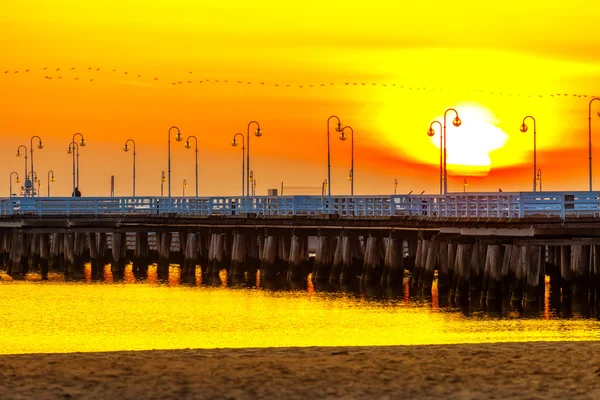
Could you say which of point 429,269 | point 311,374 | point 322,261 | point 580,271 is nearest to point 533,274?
point 580,271

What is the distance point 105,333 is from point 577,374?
83.0ft

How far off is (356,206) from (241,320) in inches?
729

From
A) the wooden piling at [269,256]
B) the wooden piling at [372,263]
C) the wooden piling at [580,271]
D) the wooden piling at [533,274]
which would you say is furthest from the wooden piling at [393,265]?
the wooden piling at [533,274]

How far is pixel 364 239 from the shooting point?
73125 millimetres

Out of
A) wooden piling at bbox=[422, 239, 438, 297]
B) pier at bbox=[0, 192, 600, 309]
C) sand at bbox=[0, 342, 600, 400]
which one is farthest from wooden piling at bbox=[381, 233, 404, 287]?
sand at bbox=[0, 342, 600, 400]

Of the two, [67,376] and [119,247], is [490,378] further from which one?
[119,247]

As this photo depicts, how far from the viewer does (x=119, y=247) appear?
77812 millimetres

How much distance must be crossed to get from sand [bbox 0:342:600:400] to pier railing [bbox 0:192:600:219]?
89.8 feet

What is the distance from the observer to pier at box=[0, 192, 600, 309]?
166ft

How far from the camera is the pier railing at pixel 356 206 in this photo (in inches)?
2056

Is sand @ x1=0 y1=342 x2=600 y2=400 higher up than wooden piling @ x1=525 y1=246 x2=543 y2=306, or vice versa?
wooden piling @ x1=525 y1=246 x2=543 y2=306

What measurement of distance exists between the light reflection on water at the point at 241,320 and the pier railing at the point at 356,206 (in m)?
4.04

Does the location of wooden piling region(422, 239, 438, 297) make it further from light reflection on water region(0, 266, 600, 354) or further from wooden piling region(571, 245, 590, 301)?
wooden piling region(571, 245, 590, 301)

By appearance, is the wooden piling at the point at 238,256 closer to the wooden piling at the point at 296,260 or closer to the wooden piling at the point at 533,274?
the wooden piling at the point at 296,260
